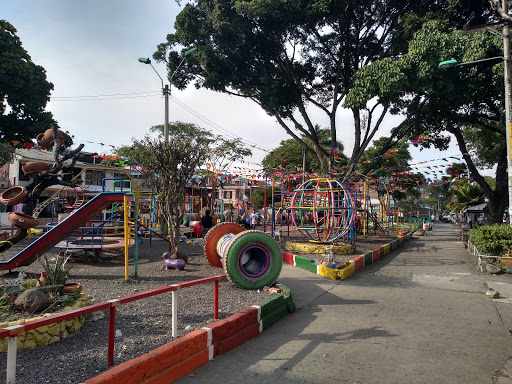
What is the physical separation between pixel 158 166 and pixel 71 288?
14.7 ft

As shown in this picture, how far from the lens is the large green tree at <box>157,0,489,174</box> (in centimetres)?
1766

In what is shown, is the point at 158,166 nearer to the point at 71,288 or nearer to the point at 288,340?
the point at 71,288

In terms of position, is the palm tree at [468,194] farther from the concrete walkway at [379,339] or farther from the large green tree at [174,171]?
the large green tree at [174,171]

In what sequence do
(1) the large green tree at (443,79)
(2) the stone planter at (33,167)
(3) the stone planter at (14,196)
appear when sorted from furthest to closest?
(1) the large green tree at (443,79) → (2) the stone planter at (33,167) → (3) the stone planter at (14,196)

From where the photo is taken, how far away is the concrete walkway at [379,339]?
4.12 m

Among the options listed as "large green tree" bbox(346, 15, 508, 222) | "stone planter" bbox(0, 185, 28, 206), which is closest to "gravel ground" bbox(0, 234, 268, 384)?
"stone planter" bbox(0, 185, 28, 206)

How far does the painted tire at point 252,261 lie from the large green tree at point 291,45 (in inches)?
485

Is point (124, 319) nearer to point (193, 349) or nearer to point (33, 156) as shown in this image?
point (193, 349)

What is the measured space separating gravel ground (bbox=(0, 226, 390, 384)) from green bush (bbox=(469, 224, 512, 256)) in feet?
25.3

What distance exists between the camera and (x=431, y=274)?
10.6 meters

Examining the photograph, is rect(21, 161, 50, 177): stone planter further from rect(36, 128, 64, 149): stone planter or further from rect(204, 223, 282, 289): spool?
rect(204, 223, 282, 289): spool

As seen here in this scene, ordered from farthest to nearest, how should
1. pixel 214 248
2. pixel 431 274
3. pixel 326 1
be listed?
pixel 326 1 < pixel 431 274 < pixel 214 248

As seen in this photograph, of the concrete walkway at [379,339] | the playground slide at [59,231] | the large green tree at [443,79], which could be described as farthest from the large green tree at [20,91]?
the concrete walkway at [379,339]

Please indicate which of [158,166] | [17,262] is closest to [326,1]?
A: [158,166]
